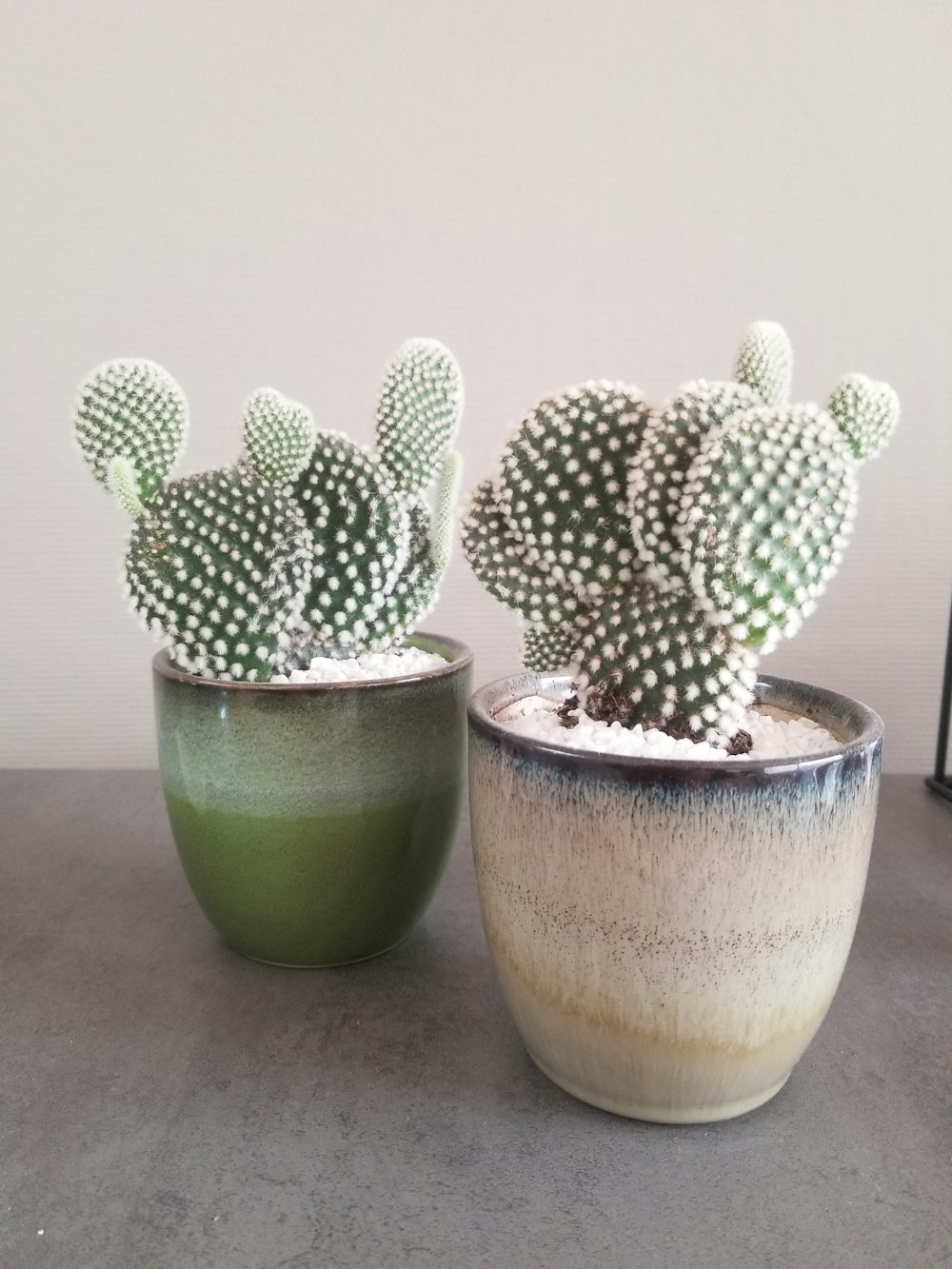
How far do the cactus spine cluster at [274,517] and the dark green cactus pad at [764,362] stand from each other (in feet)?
0.55

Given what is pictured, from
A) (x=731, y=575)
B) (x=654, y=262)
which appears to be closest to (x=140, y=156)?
(x=654, y=262)

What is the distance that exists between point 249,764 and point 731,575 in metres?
0.26

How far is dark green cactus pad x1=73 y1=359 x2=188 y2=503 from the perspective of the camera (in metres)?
0.51

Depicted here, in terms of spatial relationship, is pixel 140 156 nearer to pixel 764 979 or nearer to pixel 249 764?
pixel 249 764

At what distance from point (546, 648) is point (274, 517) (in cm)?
16

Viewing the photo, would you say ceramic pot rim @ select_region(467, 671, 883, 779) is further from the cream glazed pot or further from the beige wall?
the beige wall

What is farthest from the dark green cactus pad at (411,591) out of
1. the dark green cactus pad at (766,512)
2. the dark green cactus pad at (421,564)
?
the dark green cactus pad at (766,512)

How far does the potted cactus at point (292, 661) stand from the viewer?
1.65ft

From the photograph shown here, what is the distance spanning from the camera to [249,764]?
502mm

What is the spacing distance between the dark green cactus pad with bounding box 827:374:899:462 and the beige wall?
20.5 inches

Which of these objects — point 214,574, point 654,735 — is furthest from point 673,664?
point 214,574

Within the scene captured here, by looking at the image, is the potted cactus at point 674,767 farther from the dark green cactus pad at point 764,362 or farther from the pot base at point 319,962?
the pot base at point 319,962

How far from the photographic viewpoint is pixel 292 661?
542 millimetres

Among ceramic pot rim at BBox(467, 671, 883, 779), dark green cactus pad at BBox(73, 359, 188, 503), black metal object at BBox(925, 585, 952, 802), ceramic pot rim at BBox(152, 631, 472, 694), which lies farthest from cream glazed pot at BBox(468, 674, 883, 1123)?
black metal object at BBox(925, 585, 952, 802)
